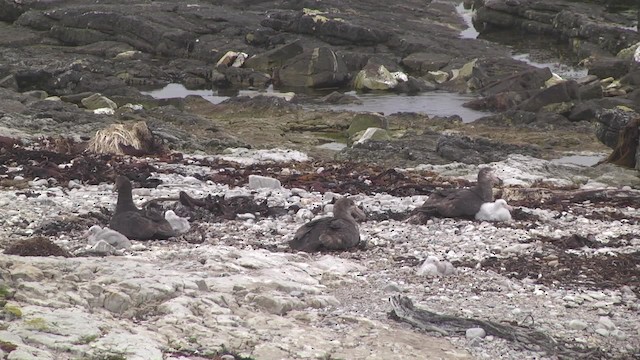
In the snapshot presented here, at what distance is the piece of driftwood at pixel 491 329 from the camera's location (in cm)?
837

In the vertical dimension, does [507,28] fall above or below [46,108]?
below

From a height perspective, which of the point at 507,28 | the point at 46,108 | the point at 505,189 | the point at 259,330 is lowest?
the point at 507,28

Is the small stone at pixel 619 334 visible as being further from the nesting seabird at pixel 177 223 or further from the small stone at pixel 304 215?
the nesting seabird at pixel 177 223

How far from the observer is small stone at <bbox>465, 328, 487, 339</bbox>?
8.48 meters

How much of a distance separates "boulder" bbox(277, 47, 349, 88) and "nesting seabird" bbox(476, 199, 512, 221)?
2788 centimetres

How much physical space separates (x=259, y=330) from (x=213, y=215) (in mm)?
5257

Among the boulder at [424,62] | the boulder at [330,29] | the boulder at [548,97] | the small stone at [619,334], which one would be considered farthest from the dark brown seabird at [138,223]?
the boulder at [330,29]

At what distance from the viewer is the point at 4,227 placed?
11914 millimetres

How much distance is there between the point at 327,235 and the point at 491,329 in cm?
335

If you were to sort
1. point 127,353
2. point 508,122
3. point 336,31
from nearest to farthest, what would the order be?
1. point 127,353
2. point 508,122
3. point 336,31

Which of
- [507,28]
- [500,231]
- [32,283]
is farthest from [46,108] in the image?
[507,28]

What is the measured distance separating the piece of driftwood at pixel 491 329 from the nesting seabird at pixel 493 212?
4500 millimetres

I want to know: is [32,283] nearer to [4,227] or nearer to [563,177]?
[4,227]

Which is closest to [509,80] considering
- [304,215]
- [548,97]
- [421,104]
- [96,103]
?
[421,104]
